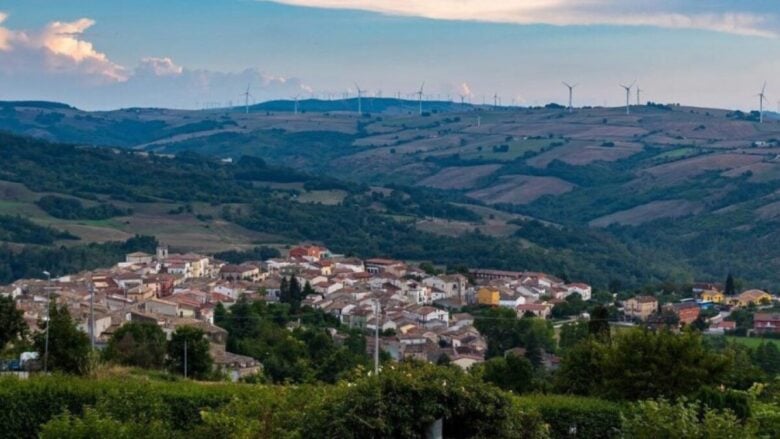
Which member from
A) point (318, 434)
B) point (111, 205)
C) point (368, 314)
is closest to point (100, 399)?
point (318, 434)

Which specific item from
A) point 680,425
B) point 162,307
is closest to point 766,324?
point 162,307

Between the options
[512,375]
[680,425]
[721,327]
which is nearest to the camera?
[680,425]

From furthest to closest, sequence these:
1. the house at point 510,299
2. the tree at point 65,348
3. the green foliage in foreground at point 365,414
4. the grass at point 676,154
A: the grass at point 676,154 → the house at point 510,299 → the tree at point 65,348 → the green foliage in foreground at point 365,414

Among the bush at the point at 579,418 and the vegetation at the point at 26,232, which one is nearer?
the bush at the point at 579,418

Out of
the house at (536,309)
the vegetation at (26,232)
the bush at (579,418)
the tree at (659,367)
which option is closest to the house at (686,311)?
the house at (536,309)

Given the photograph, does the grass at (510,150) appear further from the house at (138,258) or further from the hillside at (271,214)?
the house at (138,258)

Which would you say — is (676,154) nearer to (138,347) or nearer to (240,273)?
(240,273)

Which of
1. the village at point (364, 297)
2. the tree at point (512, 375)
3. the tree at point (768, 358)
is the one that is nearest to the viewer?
the tree at point (512, 375)
